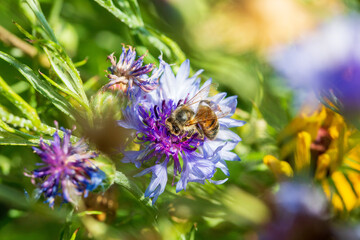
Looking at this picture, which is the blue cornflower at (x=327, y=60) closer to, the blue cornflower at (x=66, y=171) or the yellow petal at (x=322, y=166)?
the yellow petal at (x=322, y=166)

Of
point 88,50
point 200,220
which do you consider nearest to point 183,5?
point 88,50

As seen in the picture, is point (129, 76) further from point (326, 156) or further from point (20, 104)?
point (326, 156)

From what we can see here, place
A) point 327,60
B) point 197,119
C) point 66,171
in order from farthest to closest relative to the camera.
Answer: point 327,60, point 197,119, point 66,171

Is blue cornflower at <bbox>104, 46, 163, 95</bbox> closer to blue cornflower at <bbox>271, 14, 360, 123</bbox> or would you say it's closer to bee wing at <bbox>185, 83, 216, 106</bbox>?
bee wing at <bbox>185, 83, 216, 106</bbox>

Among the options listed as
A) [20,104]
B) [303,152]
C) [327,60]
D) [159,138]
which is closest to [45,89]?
[20,104]

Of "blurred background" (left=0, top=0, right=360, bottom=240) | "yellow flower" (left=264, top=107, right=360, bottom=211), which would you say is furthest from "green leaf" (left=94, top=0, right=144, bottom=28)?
"yellow flower" (left=264, top=107, right=360, bottom=211)

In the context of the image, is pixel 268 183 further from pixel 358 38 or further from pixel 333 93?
pixel 358 38

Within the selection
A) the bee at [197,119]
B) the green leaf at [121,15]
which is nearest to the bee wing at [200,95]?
the bee at [197,119]
